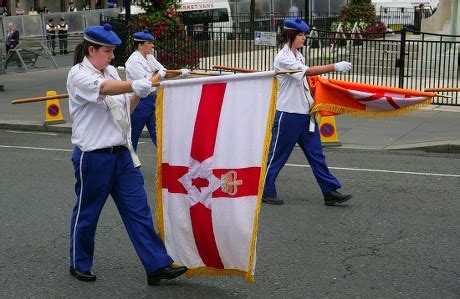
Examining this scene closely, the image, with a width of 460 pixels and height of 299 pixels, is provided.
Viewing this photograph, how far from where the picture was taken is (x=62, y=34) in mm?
28641

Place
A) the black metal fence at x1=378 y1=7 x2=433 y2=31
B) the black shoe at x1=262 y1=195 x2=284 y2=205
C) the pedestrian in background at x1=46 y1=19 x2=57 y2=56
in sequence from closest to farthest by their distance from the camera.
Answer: the black shoe at x1=262 y1=195 x2=284 y2=205
the pedestrian in background at x1=46 y1=19 x2=57 y2=56
the black metal fence at x1=378 y1=7 x2=433 y2=31

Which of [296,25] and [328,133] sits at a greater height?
[296,25]

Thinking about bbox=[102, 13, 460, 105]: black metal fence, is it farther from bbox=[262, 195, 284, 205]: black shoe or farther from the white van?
the white van

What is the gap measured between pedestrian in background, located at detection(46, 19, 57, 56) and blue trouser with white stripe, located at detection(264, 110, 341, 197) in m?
20.1

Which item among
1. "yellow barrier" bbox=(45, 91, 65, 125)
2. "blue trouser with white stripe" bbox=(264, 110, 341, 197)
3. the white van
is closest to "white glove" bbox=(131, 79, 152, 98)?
"blue trouser with white stripe" bbox=(264, 110, 341, 197)

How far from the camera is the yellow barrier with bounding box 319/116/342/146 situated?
39.6ft

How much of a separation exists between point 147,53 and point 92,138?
13.2 ft

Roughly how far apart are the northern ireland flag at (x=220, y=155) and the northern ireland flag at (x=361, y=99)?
273cm

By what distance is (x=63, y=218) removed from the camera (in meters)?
7.83

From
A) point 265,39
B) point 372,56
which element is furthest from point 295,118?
point 372,56

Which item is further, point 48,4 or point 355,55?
point 48,4

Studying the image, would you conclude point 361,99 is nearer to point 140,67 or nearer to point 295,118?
point 295,118

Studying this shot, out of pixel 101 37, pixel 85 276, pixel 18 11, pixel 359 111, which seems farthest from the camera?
pixel 18 11

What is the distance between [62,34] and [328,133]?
18338 mm
